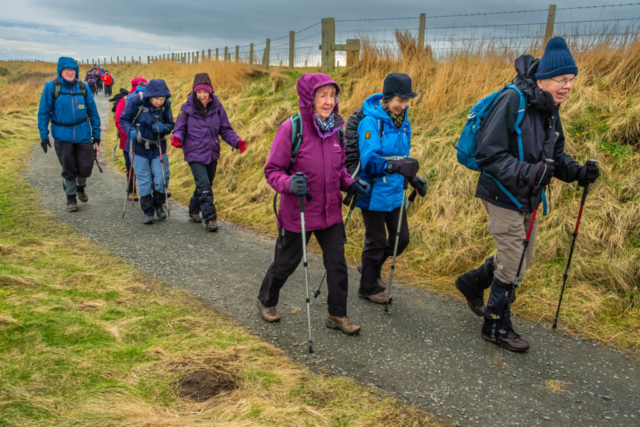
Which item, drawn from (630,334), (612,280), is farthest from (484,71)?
(630,334)

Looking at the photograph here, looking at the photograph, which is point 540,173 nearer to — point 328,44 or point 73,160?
point 73,160

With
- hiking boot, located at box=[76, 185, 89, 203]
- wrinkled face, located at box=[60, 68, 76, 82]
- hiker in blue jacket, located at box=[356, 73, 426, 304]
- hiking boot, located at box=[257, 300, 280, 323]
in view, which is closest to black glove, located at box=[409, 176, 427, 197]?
hiker in blue jacket, located at box=[356, 73, 426, 304]

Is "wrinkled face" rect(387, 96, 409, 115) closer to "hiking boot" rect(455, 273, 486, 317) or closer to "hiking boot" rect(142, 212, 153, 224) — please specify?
"hiking boot" rect(455, 273, 486, 317)

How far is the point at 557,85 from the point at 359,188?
1795mm

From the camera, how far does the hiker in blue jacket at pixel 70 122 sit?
26.2 ft

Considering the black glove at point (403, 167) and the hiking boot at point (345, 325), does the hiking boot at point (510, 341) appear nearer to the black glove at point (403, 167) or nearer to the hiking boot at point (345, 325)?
the hiking boot at point (345, 325)

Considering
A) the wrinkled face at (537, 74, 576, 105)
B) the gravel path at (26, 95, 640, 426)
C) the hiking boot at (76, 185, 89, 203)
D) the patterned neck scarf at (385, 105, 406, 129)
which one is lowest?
the gravel path at (26, 95, 640, 426)

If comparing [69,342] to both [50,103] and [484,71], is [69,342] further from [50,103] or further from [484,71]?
[484,71]

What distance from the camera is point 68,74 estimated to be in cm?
805

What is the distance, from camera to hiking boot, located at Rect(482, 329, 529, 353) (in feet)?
Answer: 13.7

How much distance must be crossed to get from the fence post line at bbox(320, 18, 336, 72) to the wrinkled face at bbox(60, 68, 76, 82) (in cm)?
692

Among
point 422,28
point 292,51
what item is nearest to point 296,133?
point 422,28

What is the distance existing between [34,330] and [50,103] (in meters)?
5.46

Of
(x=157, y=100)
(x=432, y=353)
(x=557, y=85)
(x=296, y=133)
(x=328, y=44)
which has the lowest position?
(x=432, y=353)
